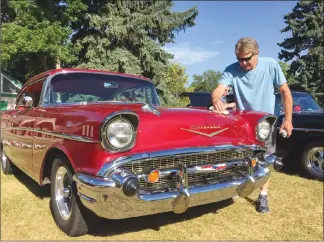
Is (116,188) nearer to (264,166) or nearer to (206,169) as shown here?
(206,169)

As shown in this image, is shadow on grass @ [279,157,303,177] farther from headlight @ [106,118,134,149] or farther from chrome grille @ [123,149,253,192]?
headlight @ [106,118,134,149]

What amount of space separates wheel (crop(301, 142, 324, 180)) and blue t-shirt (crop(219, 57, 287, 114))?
6.78ft

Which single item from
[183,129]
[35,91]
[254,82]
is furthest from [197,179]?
[35,91]

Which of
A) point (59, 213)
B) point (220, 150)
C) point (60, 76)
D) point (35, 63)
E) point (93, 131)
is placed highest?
point (35, 63)

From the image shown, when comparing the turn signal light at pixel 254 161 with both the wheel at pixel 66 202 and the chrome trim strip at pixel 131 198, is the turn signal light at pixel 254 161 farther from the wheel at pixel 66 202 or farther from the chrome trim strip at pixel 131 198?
the wheel at pixel 66 202

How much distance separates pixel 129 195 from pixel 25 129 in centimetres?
211

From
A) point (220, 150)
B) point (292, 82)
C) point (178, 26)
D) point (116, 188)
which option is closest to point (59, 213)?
point (116, 188)

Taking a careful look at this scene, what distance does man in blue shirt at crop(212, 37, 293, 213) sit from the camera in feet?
11.3

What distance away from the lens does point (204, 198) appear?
108 inches

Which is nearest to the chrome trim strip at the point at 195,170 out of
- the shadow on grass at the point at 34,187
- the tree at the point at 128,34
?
the shadow on grass at the point at 34,187

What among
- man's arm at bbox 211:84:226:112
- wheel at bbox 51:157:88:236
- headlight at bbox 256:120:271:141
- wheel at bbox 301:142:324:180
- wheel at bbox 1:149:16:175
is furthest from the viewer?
wheel at bbox 1:149:16:175

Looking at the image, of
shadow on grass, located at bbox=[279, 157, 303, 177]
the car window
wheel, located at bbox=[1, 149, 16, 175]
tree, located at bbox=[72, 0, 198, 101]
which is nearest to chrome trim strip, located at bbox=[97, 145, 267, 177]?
the car window

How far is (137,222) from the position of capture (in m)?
3.28

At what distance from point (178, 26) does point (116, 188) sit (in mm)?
17731
